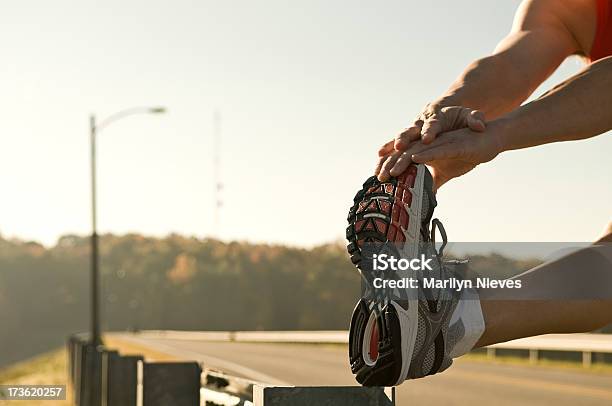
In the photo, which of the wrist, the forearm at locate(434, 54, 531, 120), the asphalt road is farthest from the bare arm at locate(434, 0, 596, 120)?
the asphalt road

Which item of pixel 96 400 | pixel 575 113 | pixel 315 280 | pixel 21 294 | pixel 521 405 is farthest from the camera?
pixel 21 294

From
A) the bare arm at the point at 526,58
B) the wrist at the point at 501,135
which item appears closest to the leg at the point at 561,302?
the wrist at the point at 501,135

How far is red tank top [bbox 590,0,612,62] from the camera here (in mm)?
3441

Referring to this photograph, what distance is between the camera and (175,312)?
119m

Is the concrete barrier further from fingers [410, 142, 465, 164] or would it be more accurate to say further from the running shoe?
fingers [410, 142, 465, 164]

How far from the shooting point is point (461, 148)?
319cm

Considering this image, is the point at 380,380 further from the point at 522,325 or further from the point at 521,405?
the point at 521,405

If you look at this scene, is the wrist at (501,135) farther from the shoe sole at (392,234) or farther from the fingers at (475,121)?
the shoe sole at (392,234)

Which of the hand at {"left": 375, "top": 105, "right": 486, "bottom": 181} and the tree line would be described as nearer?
the hand at {"left": 375, "top": 105, "right": 486, "bottom": 181}

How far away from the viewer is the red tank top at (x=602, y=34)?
3.44 m

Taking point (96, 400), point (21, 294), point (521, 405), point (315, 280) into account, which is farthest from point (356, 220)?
point (21, 294)

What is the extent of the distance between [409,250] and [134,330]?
4508 inches

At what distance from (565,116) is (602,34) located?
0.47 meters

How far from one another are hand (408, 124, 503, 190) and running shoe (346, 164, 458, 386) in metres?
0.05
